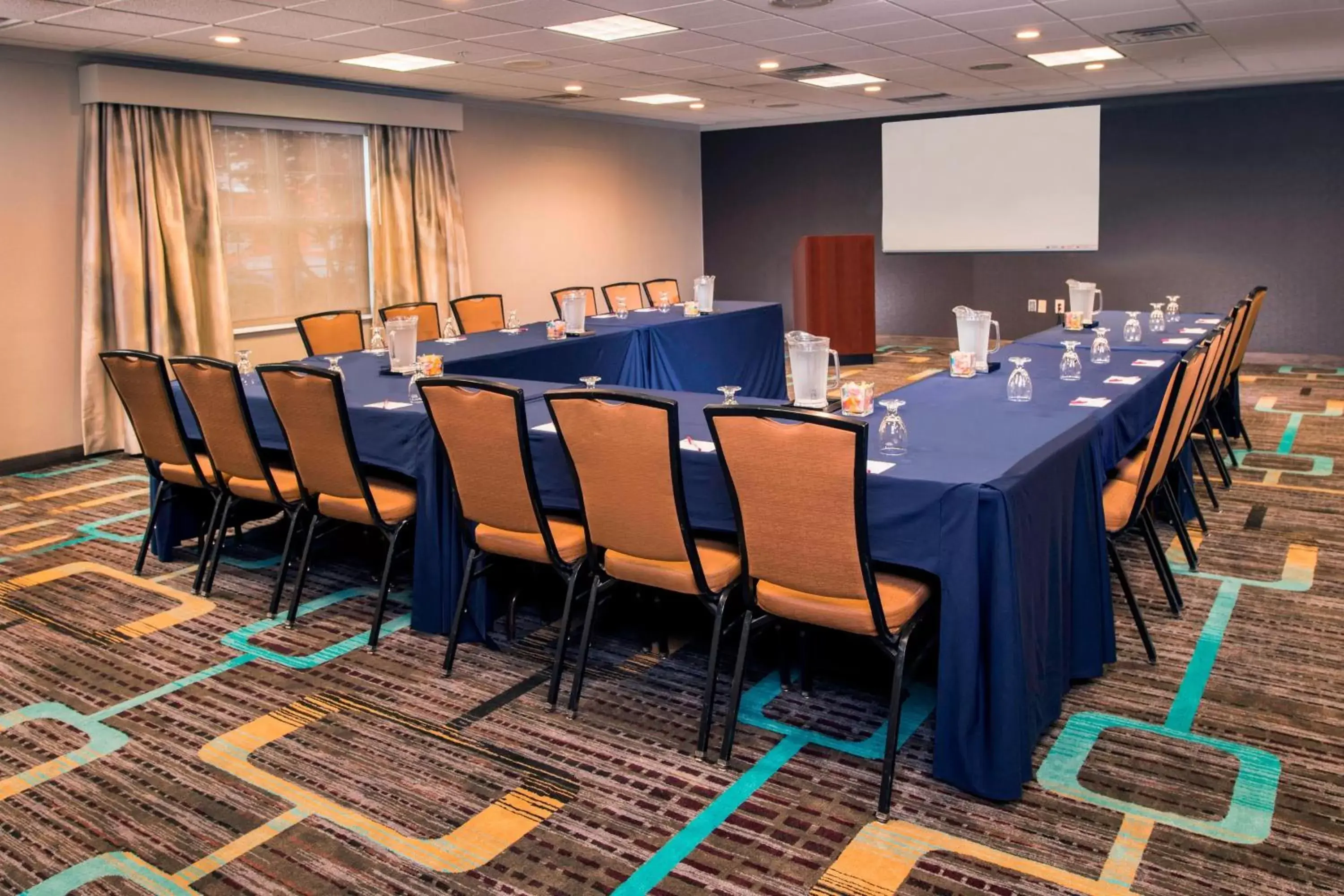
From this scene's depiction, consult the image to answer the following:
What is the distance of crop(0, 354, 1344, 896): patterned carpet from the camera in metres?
2.50

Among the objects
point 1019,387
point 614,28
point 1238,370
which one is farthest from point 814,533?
point 1238,370

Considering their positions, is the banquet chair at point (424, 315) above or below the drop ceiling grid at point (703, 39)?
below

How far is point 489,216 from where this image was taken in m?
10.5

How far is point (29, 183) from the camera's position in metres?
6.93

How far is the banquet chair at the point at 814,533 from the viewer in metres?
2.62

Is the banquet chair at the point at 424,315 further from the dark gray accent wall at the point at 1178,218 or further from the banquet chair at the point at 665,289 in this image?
the dark gray accent wall at the point at 1178,218

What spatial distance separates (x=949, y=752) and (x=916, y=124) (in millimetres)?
10367

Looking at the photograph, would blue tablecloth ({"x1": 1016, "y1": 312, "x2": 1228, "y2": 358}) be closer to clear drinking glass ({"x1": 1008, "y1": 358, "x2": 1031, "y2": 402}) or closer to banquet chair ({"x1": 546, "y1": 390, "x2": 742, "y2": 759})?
clear drinking glass ({"x1": 1008, "y1": 358, "x2": 1031, "y2": 402})

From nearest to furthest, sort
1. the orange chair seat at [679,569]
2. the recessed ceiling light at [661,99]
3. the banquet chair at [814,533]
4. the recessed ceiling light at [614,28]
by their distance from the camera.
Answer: the banquet chair at [814,533] → the orange chair seat at [679,569] → the recessed ceiling light at [614,28] → the recessed ceiling light at [661,99]

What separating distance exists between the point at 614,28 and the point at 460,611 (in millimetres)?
4166

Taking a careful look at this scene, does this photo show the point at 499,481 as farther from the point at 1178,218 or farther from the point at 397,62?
the point at 1178,218

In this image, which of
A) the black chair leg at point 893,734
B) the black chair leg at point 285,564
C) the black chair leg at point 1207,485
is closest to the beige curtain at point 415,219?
the black chair leg at point 285,564

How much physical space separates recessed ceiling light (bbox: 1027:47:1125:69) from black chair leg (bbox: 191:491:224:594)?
254 inches

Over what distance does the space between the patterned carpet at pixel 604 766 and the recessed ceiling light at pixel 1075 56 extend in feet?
15.6
